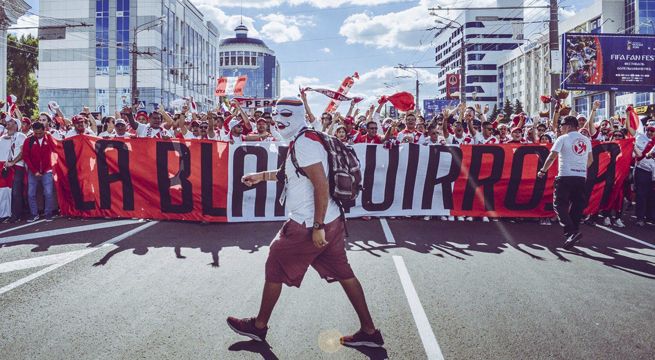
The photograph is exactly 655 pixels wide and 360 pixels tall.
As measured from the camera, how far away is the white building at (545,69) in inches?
2337

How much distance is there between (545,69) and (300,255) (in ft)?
266

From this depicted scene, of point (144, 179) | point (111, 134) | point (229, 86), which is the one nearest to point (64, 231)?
point (144, 179)

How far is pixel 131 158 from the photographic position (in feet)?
33.3

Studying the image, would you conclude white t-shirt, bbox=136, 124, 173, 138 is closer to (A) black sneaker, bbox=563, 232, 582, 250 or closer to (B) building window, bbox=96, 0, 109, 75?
(A) black sneaker, bbox=563, 232, 582, 250

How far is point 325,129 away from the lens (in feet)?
40.7

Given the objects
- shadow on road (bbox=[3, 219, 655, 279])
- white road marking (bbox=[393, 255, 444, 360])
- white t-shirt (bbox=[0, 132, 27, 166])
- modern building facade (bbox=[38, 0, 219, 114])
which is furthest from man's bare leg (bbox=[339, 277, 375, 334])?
modern building facade (bbox=[38, 0, 219, 114])

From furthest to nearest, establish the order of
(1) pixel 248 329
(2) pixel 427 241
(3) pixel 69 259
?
(2) pixel 427 241, (3) pixel 69 259, (1) pixel 248 329

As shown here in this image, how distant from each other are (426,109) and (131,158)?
48453mm

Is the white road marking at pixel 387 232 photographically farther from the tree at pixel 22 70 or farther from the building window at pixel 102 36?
the building window at pixel 102 36

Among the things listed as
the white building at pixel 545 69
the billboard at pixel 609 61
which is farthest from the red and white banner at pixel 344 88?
the white building at pixel 545 69

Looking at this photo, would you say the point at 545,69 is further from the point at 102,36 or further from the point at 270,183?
the point at 270,183

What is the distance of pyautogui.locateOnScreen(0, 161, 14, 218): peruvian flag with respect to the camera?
33.4 ft

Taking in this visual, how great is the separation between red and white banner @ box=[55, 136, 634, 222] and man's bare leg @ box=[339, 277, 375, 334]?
19.5 ft

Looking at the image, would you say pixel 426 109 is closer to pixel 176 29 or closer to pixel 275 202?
pixel 176 29
